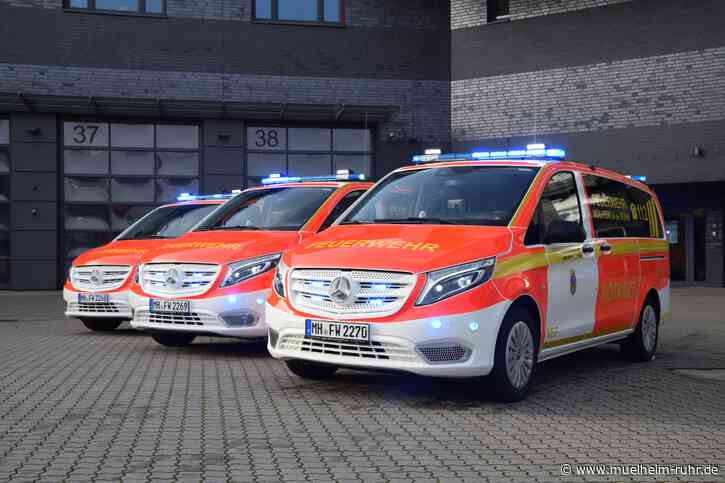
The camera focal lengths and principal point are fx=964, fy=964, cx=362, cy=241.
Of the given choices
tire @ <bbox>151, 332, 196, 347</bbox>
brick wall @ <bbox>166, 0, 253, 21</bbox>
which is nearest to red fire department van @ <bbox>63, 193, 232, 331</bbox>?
tire @ <bbox>151, 332, 196, 347</bbox>

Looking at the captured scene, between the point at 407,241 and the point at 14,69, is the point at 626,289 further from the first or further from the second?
the point at 14,69

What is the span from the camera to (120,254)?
1278 centimetres

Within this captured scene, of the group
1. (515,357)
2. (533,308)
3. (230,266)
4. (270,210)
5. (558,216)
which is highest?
(270,210)

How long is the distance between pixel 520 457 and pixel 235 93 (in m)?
20.3

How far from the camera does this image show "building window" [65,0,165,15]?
24250 mm

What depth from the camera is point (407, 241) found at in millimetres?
7387

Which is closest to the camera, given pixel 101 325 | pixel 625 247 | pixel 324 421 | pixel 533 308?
pixel 324 421

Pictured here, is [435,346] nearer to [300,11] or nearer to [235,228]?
[235,228]

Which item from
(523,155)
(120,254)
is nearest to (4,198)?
(120,254)

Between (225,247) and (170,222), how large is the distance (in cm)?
403

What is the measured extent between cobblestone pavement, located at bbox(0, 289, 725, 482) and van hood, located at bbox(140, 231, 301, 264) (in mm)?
1066

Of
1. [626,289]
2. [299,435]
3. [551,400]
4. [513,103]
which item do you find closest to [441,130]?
[513,103]

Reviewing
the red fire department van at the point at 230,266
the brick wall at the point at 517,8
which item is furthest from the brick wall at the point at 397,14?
the red fire department van at the point at 230,266

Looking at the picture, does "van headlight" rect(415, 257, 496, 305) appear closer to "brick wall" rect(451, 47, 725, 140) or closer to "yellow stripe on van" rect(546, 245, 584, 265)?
"yellow stripe on van" rect(546, 245, 584, 265)
